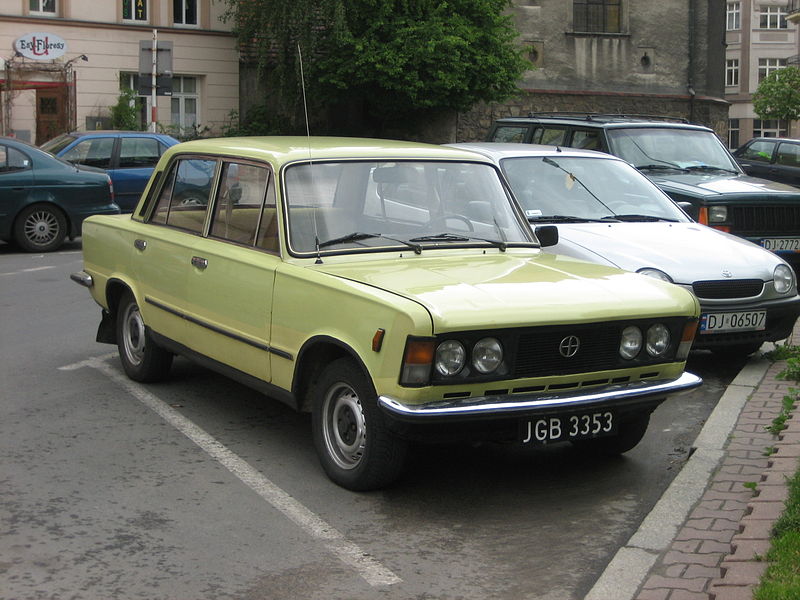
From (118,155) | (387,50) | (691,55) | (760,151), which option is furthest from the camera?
(691,55)

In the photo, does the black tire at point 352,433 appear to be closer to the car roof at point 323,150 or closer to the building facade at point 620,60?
the car roof at point 323,150

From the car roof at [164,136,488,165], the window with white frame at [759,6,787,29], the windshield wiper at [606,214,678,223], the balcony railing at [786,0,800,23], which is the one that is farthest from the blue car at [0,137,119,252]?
the window with white frame at [759,6,787,29]

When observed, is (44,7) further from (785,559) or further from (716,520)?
(785,559)

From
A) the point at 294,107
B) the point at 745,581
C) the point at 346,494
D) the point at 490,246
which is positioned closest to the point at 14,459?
the point at 346,494

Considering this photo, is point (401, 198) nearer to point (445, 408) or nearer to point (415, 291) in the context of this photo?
point (415, 291)

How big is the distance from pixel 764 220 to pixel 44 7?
89.2ft

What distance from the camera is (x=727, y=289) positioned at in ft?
28.5

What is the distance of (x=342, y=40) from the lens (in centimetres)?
3362

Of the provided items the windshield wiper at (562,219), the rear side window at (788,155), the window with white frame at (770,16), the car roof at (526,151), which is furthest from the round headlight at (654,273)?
the window with white frame at (770,16)

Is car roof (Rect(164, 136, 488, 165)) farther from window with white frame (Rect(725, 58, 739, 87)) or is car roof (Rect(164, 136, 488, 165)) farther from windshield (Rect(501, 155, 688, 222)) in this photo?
window with white frame (Rect(725, 58, 739, 87))

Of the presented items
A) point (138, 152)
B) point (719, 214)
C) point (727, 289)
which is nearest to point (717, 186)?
point (719, 214)

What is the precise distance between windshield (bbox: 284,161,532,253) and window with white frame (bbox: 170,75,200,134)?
30497 mm

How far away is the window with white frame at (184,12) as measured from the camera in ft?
120

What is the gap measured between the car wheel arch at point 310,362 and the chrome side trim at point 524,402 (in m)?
0.57
